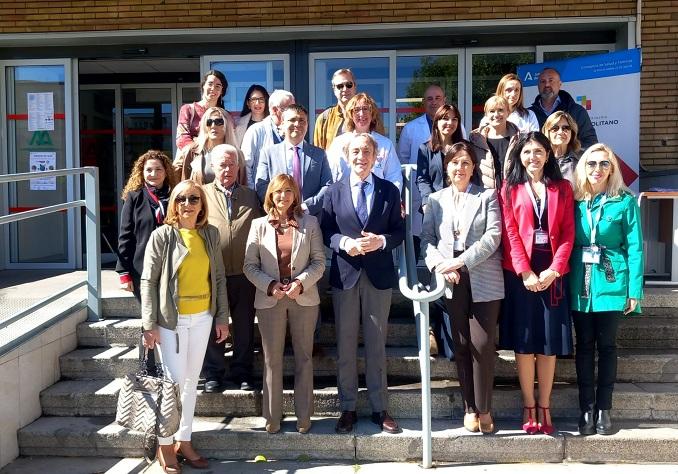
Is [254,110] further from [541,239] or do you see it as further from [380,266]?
[541,239]

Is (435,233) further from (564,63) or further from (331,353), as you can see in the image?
(564,63)

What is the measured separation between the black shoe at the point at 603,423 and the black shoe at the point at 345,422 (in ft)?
5.09

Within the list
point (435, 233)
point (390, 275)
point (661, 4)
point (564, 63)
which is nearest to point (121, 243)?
point (390, 275)

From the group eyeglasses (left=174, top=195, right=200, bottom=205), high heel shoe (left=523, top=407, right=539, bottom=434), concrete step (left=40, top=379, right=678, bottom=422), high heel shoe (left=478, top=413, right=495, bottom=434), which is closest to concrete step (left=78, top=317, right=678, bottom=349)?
concrete step (left=40, top=379, right=678, bottom=422)

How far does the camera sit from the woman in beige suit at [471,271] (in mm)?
3998

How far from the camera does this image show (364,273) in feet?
13.5

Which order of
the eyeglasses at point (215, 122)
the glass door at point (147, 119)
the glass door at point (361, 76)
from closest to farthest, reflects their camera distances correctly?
1. the eyeglasses at point (215, 122)
2. the glass door at point (361, 76)
3. the glass door at point (147, 119)

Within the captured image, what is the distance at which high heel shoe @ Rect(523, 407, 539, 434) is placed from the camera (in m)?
4.07

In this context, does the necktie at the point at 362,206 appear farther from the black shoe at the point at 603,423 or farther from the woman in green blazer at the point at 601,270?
the black shoe at the point at 603,423

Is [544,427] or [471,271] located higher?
[471,271]

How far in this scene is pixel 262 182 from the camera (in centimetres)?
450

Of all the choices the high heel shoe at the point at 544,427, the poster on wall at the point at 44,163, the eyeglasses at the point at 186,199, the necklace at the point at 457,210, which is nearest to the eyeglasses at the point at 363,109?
the necklace at the point at 457,210

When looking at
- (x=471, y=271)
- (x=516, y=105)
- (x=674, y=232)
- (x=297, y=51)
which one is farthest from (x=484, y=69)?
(x=471, y=271)

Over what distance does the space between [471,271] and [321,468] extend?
1.53m
